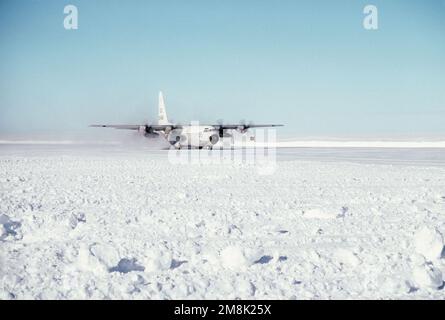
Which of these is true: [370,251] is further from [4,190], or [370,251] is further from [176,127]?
[176,127]

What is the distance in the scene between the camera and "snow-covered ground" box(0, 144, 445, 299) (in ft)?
15.0

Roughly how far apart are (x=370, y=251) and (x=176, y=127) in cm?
4885

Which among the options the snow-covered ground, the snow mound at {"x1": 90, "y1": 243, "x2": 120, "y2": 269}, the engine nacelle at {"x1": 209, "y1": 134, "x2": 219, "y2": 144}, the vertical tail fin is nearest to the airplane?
the engine nacelle at {"x1": 209, "y1": 134, "x2": 219, "y2": 144}

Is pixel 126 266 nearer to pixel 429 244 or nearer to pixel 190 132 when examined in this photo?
pixel 429 244

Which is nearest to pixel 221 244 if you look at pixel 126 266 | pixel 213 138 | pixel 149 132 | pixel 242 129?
pixel 126 266

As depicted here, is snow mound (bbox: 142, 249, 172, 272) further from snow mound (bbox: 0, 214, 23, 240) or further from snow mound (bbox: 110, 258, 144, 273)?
snow mound (bbox: 0, 214, 23, 240)

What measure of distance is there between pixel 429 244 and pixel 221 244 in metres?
3.41

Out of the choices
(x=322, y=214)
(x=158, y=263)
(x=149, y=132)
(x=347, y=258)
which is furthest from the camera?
(x=149, y=132)

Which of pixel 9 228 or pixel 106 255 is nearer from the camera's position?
pixel 106 255

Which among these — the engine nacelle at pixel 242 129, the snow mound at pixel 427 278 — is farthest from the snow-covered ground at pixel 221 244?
the engine nacelle at pixel 242 129

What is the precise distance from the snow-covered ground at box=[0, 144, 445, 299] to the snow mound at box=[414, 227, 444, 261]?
0.02 meters

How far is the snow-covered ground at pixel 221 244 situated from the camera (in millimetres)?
4562

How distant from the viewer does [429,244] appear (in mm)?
5844
